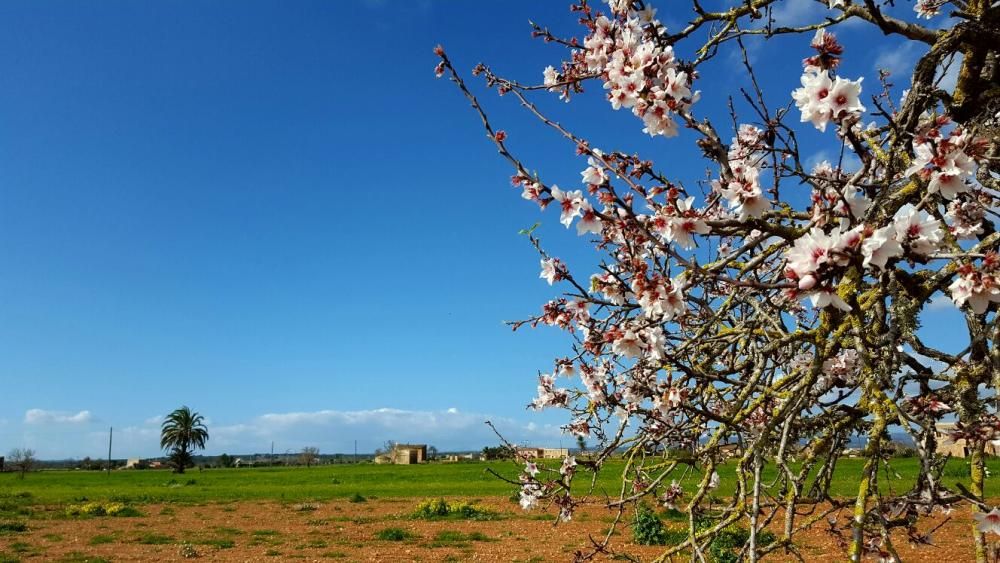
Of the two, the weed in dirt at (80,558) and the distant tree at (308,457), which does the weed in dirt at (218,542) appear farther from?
the distant tree at (308,457)

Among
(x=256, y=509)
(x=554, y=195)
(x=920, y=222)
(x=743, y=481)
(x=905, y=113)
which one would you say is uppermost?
(x=905, y=113)

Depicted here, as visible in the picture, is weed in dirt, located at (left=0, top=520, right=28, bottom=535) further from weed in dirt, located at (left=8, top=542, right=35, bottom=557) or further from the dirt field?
weed in dirt, located at (left=8, top=542, right=35, bottom=557)

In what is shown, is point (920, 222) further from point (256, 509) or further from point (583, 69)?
point (256, 509)

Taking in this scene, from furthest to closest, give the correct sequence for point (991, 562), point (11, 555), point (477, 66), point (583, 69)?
point (11, 555)
point (477, 66)
point (583, 69)
point (991, 562)

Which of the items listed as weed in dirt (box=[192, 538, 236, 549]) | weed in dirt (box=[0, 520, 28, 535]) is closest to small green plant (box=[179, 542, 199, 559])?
weed in dirt (box=[192, 538, 236, 549])

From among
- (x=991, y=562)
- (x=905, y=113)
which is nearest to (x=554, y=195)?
(x=905, y=113)

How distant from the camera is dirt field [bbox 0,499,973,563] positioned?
45.8 feet

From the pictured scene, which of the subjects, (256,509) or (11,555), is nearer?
(11,555)

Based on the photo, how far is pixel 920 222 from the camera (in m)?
2.02

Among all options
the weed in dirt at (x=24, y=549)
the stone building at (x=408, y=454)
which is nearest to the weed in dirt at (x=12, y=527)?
the weed in dirt at (x=24, y=549)

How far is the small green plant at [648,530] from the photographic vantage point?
14875mm

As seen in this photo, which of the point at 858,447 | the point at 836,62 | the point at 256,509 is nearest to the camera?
the point at 836,62

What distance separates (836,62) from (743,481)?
1640 millimetres

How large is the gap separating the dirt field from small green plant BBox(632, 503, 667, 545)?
0.37 meters
